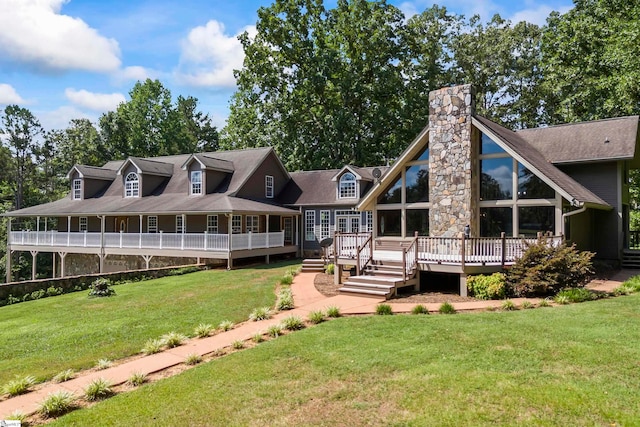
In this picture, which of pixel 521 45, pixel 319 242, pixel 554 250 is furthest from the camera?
pixel 521 45

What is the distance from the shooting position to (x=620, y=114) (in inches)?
962

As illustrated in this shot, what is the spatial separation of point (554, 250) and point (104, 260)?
2451 cm

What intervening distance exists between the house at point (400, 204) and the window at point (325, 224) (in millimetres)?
65

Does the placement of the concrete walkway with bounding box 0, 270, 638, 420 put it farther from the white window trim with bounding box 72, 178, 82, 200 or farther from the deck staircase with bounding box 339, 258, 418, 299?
the white window trim with bounding box 72, 178, 82, 200

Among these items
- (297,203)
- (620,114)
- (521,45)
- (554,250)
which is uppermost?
(521,45)

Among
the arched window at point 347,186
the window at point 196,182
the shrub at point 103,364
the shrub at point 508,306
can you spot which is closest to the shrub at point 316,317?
the shrub at point 103,364

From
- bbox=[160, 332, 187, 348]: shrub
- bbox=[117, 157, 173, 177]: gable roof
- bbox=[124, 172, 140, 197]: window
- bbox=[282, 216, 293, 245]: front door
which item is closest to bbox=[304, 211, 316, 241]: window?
bbox=[282, 216, 293, 245]: front door

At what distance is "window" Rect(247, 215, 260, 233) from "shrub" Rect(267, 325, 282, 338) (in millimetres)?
16352

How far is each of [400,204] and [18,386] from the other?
43.6 feet

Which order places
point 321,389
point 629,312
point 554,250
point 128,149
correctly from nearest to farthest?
1. point 321,389
2. point 629,312
3. point 554,250
4. point 128,149

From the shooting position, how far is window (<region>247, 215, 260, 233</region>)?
24.9 meters

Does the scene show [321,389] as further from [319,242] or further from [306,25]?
[306,25]

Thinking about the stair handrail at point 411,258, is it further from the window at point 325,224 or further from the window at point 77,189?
the window at point 77,189

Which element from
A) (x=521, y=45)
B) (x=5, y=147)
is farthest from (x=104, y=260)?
(x=521, y=45)
